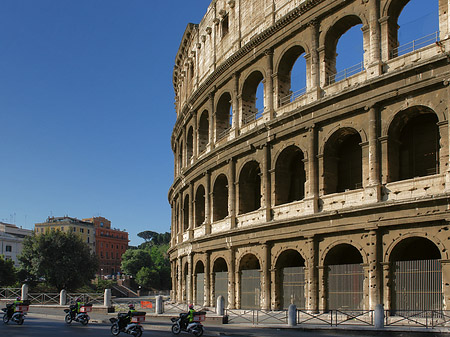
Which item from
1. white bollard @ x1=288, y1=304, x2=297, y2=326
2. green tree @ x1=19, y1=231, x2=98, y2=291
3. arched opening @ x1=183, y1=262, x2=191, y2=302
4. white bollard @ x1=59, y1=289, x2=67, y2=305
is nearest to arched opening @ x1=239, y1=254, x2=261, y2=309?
white bollard @ x1=288, y1=304, x2=297, y2=326

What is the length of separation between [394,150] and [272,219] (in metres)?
6.62

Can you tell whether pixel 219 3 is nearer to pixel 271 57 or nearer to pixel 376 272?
pixel 271 57

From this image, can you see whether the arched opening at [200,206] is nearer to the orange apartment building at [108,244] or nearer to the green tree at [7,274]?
the green tree at [7,274]

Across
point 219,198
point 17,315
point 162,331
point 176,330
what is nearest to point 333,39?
point 219,198

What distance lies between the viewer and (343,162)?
924 inches

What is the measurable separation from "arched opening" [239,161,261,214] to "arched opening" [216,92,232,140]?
3.62 m

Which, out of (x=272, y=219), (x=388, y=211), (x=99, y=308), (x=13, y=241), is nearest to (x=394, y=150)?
(x=388, y=211)

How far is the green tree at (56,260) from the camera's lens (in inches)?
2167

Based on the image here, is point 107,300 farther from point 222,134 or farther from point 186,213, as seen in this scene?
point 222,134

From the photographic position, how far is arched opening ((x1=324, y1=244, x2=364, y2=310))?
68.2 feet

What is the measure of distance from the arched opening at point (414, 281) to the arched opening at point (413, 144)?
2.51 meters

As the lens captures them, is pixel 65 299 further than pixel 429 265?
Yes

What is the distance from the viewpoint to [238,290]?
2653 cm

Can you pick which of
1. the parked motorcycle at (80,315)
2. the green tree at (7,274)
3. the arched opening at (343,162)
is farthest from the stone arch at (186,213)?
the green tree at (7,274)
